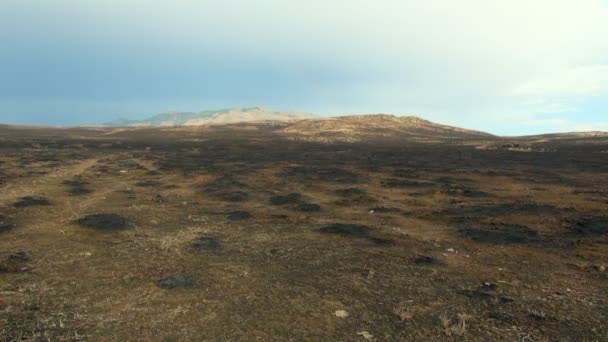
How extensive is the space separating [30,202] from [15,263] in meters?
11.2

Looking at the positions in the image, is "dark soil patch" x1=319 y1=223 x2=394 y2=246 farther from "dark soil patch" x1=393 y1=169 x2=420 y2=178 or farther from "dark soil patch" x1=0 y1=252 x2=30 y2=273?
"dark soil patch" x1=393 y1=169 x2=420 y2=178

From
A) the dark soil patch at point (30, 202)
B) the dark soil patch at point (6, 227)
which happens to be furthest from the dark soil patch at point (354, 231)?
the dark soil patch at point (30, 202)

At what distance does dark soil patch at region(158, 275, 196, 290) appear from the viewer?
11.5 meters

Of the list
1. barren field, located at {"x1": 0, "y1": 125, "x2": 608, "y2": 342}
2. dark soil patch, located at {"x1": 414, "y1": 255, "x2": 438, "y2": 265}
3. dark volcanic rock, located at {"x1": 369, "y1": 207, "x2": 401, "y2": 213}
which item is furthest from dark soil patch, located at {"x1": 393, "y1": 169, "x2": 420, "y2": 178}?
dark soil patch, located at {"x1": 414, "y1": 255, "x2": 438, "y2": 265}

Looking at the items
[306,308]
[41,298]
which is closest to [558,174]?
[306,308]

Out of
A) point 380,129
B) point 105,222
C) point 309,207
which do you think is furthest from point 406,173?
point 380,129

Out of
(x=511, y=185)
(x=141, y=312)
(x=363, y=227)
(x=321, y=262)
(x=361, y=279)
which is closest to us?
(x=141, y=312)

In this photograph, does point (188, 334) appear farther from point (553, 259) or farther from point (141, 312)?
point (553, 259)

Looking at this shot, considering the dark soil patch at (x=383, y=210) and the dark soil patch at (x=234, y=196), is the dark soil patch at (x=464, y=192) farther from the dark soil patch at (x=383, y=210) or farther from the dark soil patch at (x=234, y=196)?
the dark soil patch at (x=234, y=196)

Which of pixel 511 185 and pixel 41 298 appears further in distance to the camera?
pixel 511 185

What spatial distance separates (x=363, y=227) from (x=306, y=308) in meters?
8.65

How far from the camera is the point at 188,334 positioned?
29.2 ft

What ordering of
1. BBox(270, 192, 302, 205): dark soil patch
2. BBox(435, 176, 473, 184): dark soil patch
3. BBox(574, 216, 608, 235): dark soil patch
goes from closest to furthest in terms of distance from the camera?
BBox(574, 216, 608, 235): dark soil patch → BBox(270, 192, 302, 205): dark soil patch → BBox(435, 176, 473, 184): dark soil patch

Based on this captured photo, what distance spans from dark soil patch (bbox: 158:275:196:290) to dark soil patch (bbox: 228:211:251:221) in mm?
7898
